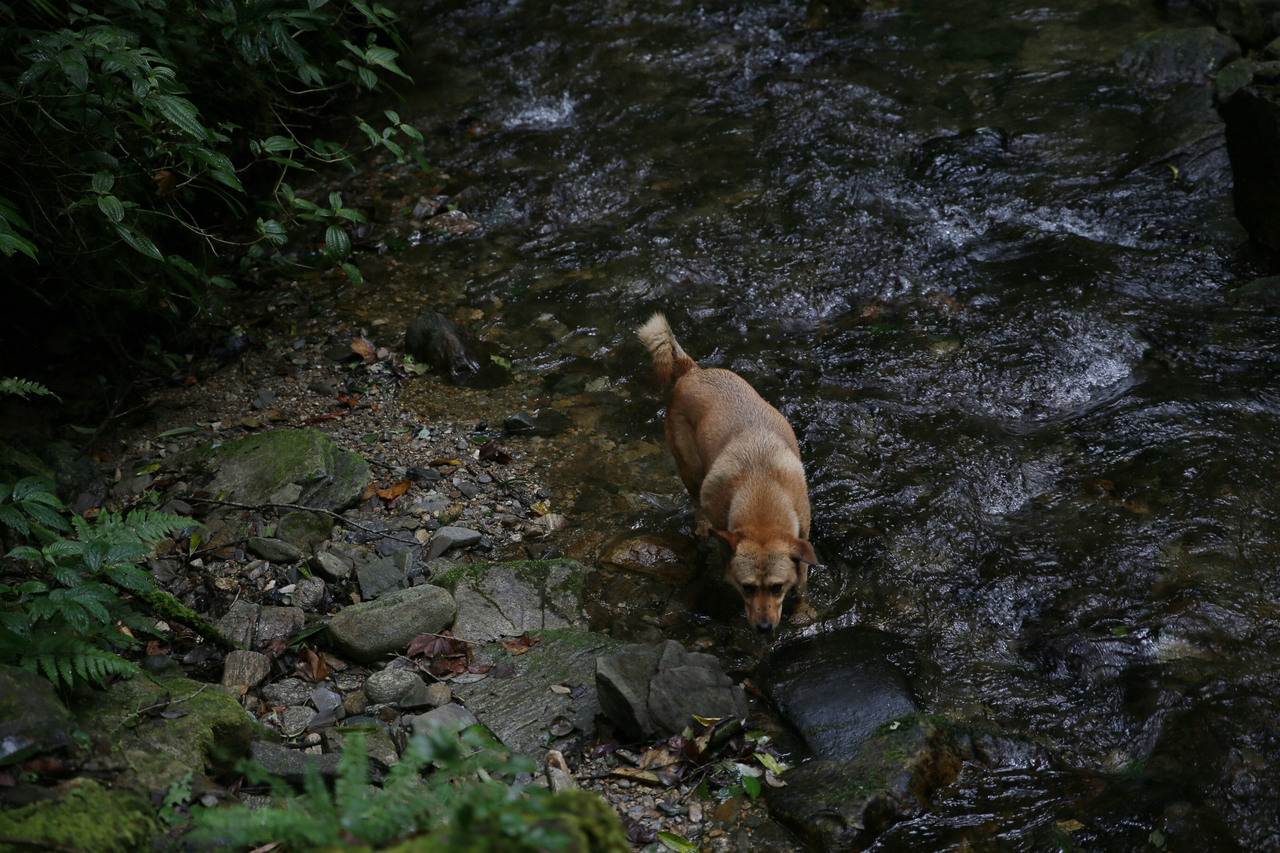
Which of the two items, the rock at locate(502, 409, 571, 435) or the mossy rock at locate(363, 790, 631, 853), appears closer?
the mossy rock at locate(363, 790, 631, 853)

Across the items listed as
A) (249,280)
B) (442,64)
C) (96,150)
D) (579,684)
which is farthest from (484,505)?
(442,64)

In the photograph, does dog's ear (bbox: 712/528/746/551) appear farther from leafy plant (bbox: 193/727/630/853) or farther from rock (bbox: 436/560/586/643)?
leafy plant (bbox: 193/727/630/853)

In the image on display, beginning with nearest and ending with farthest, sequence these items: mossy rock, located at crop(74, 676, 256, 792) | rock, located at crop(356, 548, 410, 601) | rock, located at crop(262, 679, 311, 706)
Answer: mossy rock, located at crop(74, 676, 256, 792) < rock, located at crop(262, 679, 311, 706) < rock, located at crop(356, 548, 410, 601)

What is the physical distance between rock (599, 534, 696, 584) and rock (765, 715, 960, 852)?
1.87m

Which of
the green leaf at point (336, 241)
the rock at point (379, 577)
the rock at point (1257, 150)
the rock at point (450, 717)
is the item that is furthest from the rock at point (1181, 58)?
the rock at point (450, 717)

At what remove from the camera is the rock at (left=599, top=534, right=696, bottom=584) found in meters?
5.95

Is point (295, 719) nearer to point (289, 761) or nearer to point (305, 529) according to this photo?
point (289, 761)

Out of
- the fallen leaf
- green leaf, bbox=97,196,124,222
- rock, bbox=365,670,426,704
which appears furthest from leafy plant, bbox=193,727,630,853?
green leaf, bbox=97,196,124,222

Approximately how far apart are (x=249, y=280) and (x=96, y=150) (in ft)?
11.6

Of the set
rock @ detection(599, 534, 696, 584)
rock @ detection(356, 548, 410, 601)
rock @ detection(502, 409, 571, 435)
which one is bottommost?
rock @ detection(599, 534, 696, 584)

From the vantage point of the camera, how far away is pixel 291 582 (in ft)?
17.6

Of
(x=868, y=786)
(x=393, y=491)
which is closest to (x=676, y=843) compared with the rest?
(x=868, y=786)

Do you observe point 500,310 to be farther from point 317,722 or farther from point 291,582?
point 317,722

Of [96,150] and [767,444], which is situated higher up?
[96,150]
